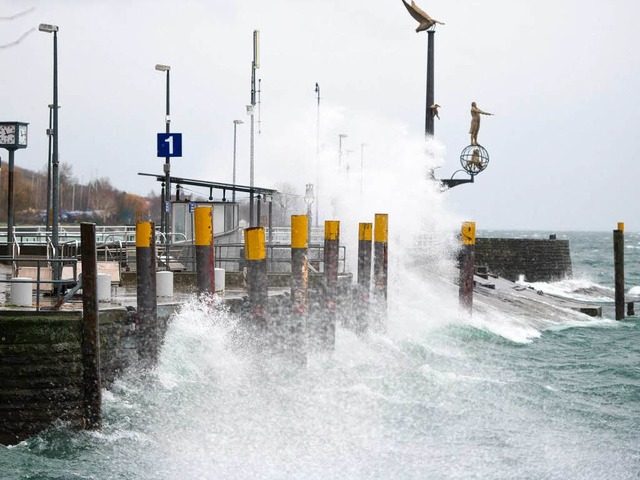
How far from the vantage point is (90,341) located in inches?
532

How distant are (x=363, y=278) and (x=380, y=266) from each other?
1169 millimetres

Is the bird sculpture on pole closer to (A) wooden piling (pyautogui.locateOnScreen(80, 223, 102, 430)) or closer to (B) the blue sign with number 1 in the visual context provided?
(B) the blue sign with number 1

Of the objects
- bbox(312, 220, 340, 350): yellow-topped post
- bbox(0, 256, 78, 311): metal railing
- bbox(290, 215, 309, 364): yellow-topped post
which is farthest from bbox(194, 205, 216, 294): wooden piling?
bbox(312, 220, 340, 350): yellow-topped post

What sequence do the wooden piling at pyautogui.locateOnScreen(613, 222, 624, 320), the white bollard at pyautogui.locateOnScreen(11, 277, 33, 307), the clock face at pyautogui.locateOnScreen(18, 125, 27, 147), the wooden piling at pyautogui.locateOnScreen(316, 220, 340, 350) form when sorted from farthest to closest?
the wooden piling at pyautogui.locateOnScreen(613, 222, 624, 320) → the clock face at pyautogui.locateOnScreen(18, 125, 27, 147) → the wooden piling at pyautogui.locateOnScreen(316, 220, 340, 350) → the white bollard at pyautogui.locateOnScreen(11, 277, 33, 307)

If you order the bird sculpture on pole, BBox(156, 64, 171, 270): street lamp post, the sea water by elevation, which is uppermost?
the bird sculpture on pole

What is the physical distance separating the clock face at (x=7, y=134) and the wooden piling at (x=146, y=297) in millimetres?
19384

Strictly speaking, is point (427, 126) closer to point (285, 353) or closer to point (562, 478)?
point (285, 353)

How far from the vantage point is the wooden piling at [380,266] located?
21750mm

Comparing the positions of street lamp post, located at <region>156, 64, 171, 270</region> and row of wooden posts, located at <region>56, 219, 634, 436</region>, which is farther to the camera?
street lamp post, located at <region>156, 64, 171, 270</region>

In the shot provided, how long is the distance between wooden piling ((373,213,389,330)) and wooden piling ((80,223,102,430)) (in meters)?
9.11

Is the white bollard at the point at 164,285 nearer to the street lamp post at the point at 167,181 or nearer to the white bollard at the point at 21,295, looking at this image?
the white bollard at the point at 21,295

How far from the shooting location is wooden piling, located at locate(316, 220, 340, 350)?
61.5 feet

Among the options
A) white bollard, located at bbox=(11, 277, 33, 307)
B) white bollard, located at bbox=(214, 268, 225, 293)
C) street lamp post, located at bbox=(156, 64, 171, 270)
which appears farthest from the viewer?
street lamp post, located at bbox=(156, 64, 171, 270)

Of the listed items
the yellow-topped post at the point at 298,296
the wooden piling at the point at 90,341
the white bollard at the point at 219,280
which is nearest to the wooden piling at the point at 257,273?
the yellow-topped post at the point at 298,296
